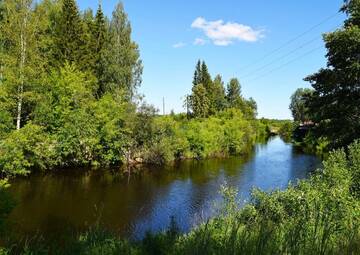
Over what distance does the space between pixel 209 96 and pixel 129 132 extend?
42.7 metres

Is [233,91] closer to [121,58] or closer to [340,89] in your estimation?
[121,58]

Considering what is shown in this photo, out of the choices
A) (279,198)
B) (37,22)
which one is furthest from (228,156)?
(279,198)

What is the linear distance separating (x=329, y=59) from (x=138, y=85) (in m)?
28.5

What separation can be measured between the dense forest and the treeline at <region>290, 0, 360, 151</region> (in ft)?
0.18

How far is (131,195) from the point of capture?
23562 millimetres

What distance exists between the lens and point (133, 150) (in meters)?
37.2

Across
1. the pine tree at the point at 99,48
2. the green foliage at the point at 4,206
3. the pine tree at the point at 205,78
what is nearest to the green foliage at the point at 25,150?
the green foliage at the point at 4,206

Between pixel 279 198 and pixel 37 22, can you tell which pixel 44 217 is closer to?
pixel 279 198

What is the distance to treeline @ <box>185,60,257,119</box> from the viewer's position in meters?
71.2

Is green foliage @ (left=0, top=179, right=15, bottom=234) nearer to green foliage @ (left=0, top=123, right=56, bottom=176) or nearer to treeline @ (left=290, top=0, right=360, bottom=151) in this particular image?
green foliage @ (left=0, top=123, right=56, bottom=176)

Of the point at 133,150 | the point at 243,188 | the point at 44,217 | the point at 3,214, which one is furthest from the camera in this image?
the point at 133,150

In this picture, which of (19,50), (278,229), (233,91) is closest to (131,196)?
(19,50)

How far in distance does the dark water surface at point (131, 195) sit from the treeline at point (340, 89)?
5916 mm

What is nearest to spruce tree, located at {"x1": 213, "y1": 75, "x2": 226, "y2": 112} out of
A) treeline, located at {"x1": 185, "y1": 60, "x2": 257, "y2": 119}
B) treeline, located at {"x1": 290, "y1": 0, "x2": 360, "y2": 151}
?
treeline, located at {"x1": 185, "y1": 60, "x2": 257, "y2": 119}
